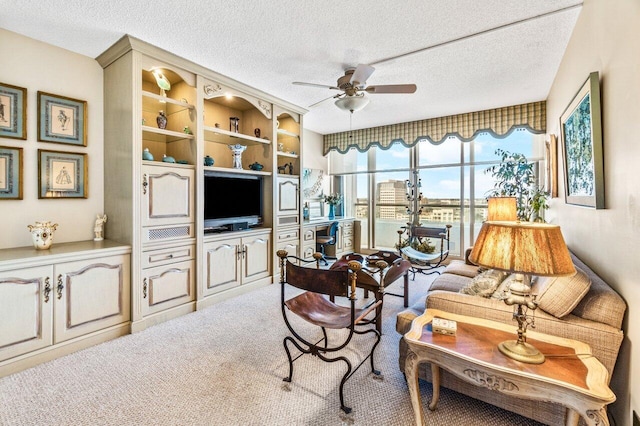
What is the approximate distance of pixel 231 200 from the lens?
3791 millimetres

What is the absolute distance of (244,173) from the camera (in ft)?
12.8

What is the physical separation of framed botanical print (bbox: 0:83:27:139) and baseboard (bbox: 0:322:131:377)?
1.81m

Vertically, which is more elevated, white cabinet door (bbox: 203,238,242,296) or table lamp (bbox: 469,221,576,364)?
table lamp (bbox: 469,221,576,364)

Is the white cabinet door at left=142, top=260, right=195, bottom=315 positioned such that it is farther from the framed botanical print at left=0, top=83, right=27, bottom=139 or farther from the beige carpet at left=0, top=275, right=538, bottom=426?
the framed botanical print at left=0, top=83, right=27, bottom=139

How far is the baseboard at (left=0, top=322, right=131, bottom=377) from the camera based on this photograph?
6.97 feet

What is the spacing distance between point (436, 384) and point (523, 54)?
10.3 feet

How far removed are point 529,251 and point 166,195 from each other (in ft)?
10.0

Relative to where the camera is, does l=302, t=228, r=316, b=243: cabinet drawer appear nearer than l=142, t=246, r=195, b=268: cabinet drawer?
No

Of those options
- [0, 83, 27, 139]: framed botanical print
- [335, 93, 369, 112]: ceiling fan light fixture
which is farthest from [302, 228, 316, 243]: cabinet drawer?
[0, 83, 27, 139]: framed botanical print

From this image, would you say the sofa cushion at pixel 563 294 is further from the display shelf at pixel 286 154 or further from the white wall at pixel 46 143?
the white wall at pixel 46 143

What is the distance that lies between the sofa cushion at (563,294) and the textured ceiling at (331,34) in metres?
1.98

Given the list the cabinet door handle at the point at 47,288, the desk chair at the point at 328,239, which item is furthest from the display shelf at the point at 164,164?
the desk chair at the point at 328,239

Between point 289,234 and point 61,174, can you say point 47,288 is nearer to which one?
point 61,174

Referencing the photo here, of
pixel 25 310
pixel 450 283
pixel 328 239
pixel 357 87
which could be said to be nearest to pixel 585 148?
pixel 450 283
